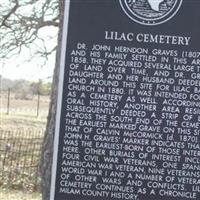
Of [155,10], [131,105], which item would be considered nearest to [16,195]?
[131,105]

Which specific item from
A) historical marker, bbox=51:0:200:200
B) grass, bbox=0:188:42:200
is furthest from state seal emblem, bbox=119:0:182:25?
grass, bbox=0:188:42:200

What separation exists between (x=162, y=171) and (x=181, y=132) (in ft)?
1.27

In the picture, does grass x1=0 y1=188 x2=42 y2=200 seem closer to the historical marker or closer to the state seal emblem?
the historical marker

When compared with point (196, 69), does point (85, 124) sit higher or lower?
lower

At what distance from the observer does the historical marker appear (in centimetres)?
616

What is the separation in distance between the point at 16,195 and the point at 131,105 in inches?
315

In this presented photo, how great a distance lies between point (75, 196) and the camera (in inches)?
247

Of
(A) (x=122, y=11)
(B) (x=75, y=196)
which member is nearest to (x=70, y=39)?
(A) (x=122, y=11)

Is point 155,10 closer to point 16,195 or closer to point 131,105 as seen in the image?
point 131,105

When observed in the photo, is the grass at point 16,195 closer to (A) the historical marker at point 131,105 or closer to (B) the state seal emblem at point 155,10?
(A) the historical marker at point 131,105

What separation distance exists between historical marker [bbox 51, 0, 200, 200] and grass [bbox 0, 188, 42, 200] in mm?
6718

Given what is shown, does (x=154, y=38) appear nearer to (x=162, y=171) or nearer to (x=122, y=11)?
(x=122, y=11)

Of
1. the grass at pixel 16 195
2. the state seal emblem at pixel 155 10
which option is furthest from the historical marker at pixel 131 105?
the grass at pixel 16 195

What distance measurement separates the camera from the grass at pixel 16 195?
42.9 ft
